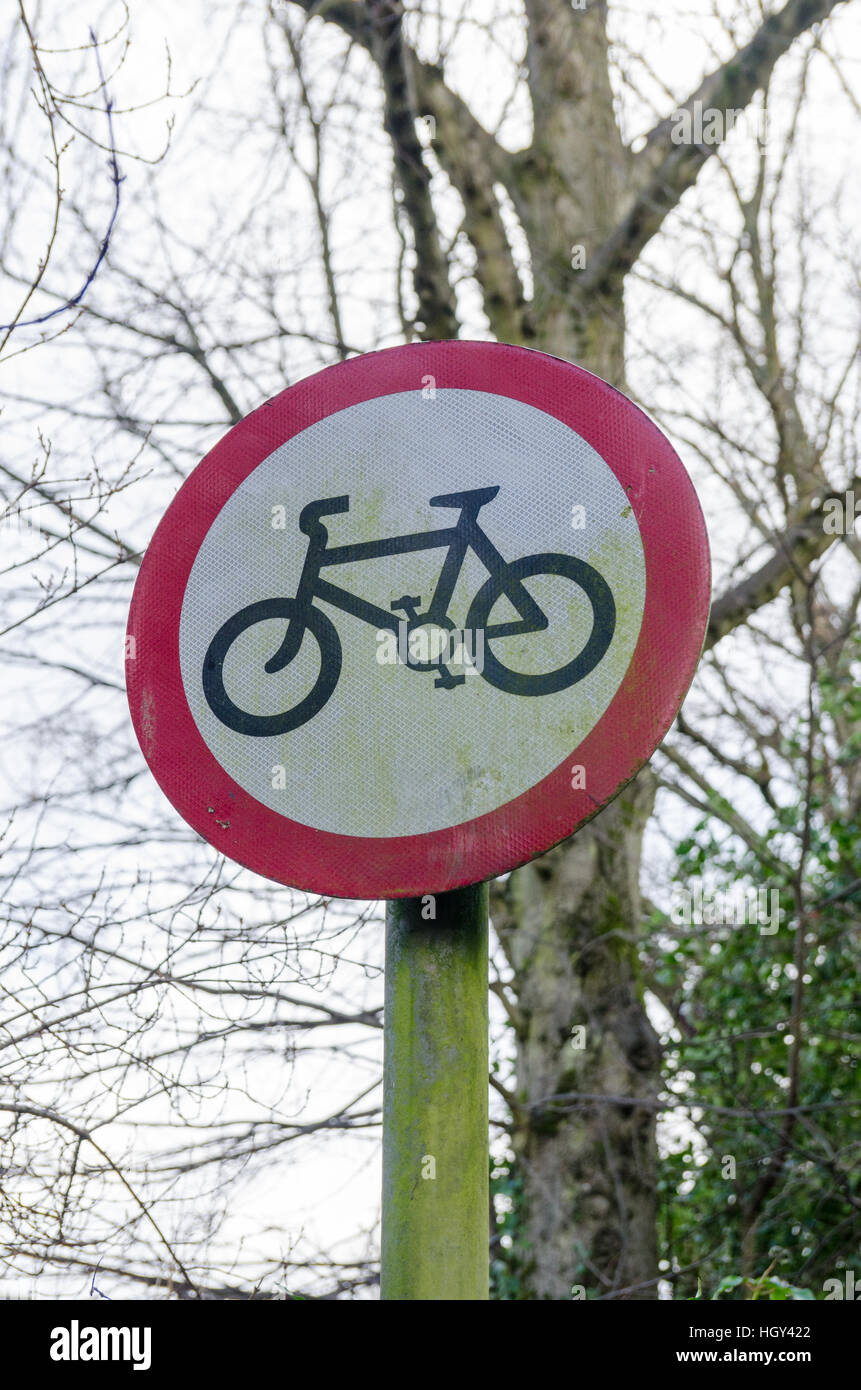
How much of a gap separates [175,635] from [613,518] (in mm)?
587

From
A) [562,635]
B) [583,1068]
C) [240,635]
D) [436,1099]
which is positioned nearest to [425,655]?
[562,635]

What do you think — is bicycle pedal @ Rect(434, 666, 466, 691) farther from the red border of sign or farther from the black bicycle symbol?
the red border of sign

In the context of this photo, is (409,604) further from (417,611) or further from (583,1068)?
(583,1068)

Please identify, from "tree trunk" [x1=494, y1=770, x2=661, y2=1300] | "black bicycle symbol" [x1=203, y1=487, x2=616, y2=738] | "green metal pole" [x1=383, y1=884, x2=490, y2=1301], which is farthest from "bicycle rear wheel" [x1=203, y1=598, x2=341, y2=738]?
"tree trunk" [x1=494, y1=770, x2=661, y2=1300]

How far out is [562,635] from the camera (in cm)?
147

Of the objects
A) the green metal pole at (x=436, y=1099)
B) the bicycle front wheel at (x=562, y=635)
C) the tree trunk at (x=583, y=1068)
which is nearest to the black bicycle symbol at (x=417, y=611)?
the bicycle front wheel at (x=562, y=635)

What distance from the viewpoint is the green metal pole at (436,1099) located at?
1.33m

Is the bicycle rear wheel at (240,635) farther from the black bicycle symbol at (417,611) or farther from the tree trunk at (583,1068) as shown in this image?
the tree trunk at (583,1068)

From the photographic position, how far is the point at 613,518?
1509 mm

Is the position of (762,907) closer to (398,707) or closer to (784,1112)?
(784,1112)

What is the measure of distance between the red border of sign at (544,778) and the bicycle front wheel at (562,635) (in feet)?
0.16

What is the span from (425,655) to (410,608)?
67 millimetres

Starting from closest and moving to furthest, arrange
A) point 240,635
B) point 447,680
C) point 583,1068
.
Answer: point 447,680
point 240,635
point 583,1068

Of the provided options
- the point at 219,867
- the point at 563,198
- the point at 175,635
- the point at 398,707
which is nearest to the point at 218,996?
the point at 219,867
